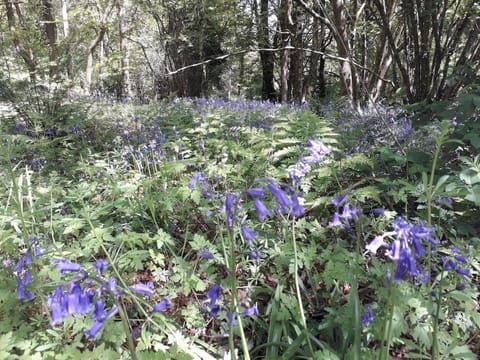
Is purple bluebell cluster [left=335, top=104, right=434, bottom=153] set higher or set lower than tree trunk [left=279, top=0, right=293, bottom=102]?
lower

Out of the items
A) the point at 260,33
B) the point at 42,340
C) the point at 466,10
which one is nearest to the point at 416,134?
the point at 466,10

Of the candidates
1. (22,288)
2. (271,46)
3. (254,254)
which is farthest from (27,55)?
(271,46)

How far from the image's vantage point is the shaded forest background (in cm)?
477

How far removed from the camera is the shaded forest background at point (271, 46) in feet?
15.6

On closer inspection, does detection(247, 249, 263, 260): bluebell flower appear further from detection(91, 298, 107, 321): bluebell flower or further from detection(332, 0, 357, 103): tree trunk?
detection(332, 0, 357, 103): tree trunk

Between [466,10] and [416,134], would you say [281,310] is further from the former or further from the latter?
[466,10]

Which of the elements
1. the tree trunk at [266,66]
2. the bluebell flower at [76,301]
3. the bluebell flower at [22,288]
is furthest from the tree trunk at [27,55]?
the tree trunk at [266,66]

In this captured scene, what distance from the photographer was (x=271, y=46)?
14.7 metres

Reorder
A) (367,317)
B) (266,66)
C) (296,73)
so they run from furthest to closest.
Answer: (266,66)
(296,73)
(367,317)

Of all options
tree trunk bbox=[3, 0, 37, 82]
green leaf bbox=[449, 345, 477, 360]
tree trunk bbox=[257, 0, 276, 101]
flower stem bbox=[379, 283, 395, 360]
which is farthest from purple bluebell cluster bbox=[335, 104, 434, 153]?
tree trunk bbox=[257, 0, 276, 101]

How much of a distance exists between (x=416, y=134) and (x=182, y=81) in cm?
1341

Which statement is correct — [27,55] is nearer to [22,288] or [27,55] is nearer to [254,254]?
[22,288]

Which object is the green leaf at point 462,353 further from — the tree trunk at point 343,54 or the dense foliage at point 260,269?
the tree trunk at point 343,54

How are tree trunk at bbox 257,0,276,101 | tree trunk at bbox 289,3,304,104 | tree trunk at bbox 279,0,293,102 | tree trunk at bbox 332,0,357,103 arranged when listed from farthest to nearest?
tree trunk at bbox 257,0,276,101
tree trunk at bbox 289,3,304,104
tree trunk at bbox 279,0,293,102
tree trunk at bbox 332,0,357,103
